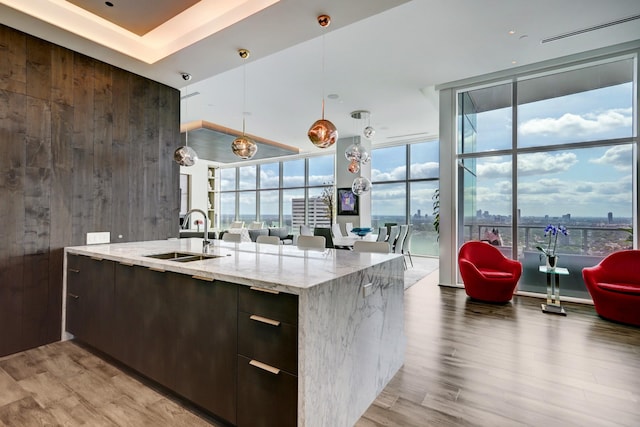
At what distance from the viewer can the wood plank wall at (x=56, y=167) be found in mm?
2816

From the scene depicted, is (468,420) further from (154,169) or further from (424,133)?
(424,133)

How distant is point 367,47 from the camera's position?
4.14 meters

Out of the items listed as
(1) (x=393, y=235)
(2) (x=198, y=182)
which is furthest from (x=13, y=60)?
(2) (x=198, y=182)

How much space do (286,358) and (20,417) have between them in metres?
1.87

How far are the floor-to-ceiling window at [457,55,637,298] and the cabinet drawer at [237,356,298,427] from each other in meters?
4.75

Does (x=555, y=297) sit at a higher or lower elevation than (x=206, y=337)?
lower

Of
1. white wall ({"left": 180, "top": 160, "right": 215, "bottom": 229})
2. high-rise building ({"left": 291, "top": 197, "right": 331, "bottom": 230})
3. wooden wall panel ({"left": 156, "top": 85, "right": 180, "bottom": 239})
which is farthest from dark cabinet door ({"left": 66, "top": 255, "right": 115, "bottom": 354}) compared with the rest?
white wall ({"left": 180, "top": 160, "right": 215, "bottom": 229})

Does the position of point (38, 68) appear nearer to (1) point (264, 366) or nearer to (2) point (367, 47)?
(1) point (264, 366)

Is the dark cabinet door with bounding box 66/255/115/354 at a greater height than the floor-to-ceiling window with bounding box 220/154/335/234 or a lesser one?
lesser

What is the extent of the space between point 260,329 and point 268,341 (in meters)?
0.08

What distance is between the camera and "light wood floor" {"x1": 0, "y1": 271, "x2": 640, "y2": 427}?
1966 mm

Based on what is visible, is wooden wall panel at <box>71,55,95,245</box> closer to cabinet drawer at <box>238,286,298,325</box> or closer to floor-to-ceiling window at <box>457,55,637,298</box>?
cabinet drawer at <box>238,286,298,325</box>

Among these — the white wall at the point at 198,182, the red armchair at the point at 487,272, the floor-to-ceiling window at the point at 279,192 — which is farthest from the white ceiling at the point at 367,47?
the white wall at the point at 198,182

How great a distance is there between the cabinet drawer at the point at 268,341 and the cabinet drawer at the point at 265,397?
0.15 ft
